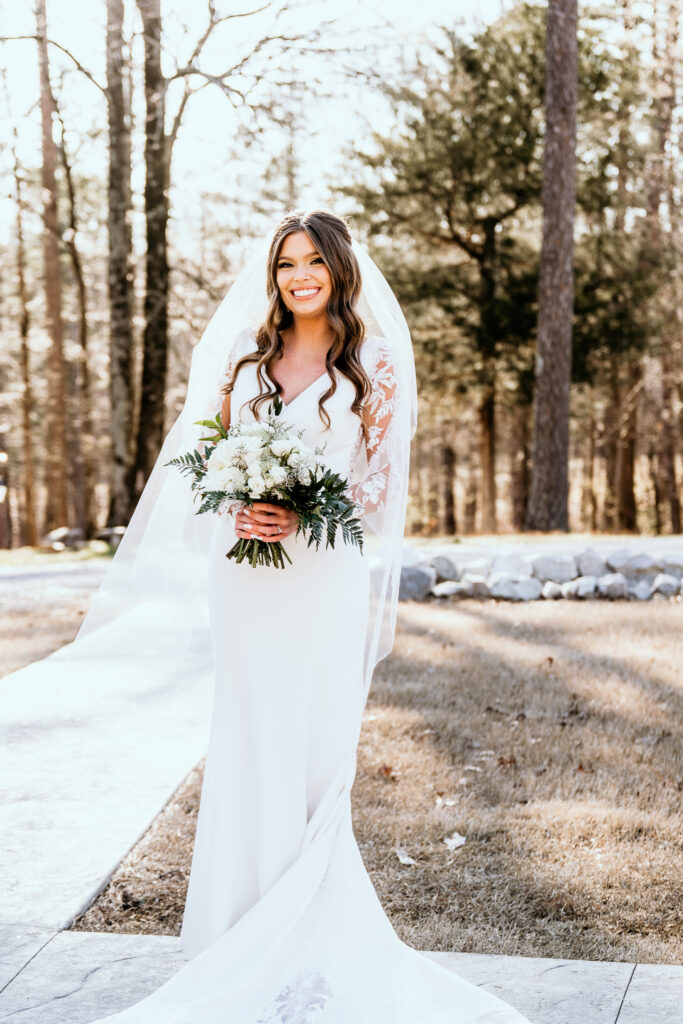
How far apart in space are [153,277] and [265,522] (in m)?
12.4

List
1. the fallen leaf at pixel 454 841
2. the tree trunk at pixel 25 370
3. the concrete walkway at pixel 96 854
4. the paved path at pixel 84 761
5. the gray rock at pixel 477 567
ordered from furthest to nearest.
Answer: the tree trunk at pixel 25 370 < the gray rock at pixel 477 567 < the fallen leaf at pixel 454 841 < the paved path at pixel 84 761 < the concrete walkway at pixel 96 854

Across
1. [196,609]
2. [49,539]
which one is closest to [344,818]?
[196,609]

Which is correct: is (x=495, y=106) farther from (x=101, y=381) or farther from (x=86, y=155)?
(x=101, y=381)

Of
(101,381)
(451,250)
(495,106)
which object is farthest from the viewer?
(101,381)

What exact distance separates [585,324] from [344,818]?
17971mm

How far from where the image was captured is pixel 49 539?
17484 millimetres

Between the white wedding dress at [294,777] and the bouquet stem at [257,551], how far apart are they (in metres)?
0.13

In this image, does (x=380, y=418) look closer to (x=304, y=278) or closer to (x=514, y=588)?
(x=304, y=278)

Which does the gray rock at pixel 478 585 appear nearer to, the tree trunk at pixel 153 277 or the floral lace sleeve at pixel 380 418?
the tree trunk at pixel 153 277

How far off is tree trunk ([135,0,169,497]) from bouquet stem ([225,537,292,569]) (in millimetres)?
11958

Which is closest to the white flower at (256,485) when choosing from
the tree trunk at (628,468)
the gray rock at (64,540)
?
the gray rock at (64,540)

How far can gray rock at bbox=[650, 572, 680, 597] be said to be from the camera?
10.0m

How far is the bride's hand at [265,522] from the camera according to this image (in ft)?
9.30

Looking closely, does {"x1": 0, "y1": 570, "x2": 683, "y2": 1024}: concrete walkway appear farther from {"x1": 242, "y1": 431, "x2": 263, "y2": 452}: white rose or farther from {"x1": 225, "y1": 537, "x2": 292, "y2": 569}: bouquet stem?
{"x1": 242, "y1": 431, "x2": 263, "y2": 452}: white rose
